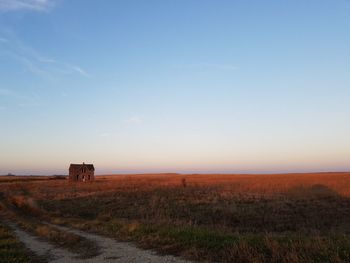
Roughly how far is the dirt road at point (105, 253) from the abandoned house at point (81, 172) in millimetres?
81835

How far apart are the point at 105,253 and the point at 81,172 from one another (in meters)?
87.3

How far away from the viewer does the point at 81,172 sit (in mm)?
97812

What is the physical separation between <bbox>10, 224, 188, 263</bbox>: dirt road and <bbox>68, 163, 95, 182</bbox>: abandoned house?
268 ft

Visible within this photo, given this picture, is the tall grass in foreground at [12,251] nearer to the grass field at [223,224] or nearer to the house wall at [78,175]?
the grass field at [223,224]

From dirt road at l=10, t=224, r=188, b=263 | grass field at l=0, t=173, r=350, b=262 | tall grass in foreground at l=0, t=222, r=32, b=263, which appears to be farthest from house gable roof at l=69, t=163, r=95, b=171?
dirt road at l=10, t=224, r=188, b=263

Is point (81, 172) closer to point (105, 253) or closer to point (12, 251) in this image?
point (12, 251)

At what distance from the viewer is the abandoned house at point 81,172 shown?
317 ft

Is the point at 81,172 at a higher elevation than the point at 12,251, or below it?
higher

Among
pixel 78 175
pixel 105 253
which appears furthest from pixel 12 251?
pixel 78 175

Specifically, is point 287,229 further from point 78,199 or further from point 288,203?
point 78,199

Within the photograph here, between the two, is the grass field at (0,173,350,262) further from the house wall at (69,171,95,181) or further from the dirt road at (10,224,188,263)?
the house wall at (69,171,95,181)

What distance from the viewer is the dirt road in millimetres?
12079

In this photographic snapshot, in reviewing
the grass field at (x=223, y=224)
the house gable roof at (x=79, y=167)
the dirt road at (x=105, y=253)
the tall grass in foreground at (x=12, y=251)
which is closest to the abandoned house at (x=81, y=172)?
the house gable roof at (x=79, y=167)

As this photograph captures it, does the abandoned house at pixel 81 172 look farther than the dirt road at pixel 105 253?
Yes
